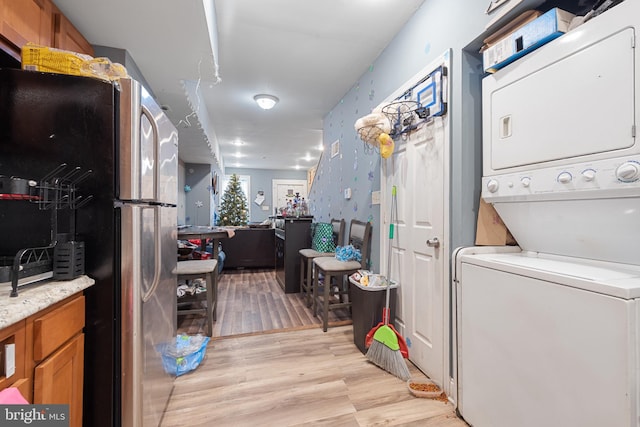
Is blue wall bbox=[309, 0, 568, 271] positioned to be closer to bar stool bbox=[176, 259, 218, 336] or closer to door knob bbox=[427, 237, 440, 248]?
A: door knob bbox=[427, 237, 440, 248]

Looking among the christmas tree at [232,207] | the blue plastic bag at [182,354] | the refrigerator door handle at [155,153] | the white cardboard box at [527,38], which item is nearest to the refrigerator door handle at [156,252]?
the refrigerator door handle at [155,153]

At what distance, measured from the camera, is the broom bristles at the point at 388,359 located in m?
1.80

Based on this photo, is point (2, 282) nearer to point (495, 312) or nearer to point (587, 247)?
point (495, 312)

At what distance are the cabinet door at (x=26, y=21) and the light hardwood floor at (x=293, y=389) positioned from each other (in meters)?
2.00

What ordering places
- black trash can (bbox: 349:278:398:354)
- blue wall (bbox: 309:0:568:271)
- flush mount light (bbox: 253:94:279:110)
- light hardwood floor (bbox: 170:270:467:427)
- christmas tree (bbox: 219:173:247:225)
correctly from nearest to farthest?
light hardwood floor (bbox: 170:270:467:427) → blue wall (bbox: 309:0:568:271) → black trash can (bbox: 349:278:398:354) → flush mount light (bbox: 253:94:279:110) → christmas tree (bbox: 219:173:247:225)

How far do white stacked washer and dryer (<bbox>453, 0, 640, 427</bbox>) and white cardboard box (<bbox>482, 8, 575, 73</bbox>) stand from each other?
4 centimetres

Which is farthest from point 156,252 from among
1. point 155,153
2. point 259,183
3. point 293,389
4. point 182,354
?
point 259,183

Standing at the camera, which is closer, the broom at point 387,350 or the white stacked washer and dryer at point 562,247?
the white stacked washer and dryer at point 562,247

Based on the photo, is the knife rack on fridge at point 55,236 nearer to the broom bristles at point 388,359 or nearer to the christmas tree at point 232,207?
the broom bristles at point 388,359

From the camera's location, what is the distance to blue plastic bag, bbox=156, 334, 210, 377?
1.53 metres

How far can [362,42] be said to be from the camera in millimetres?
2424

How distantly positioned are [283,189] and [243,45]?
6926 millimetres

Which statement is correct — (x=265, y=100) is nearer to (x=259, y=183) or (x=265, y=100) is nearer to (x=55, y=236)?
(x=55, y=236)

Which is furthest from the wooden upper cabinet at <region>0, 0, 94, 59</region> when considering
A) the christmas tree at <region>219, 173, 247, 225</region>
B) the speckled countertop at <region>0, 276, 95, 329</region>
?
the christmas tree at <region>219, 173, 247, 225</region>
